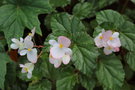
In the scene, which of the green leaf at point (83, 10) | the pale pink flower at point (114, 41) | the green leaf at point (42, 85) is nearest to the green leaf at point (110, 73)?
the pale pink flower at point (114, 41)

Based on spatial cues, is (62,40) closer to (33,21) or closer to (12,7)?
(33,21)

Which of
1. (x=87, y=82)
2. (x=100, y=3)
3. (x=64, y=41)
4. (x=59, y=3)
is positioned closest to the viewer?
(x=64, y=41)

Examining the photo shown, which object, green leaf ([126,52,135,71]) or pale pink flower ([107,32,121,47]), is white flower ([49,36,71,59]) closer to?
pale pink flower ([107,32,121,47])

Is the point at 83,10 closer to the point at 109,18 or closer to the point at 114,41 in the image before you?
the point at 109,18

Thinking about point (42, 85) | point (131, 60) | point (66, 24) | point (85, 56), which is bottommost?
point (42, 85)

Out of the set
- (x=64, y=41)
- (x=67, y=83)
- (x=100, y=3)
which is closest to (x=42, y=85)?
(x=67, y=83)

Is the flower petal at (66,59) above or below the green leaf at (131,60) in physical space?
above

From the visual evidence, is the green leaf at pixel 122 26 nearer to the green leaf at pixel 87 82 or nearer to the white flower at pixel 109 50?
the white flower at pixel 109 50
